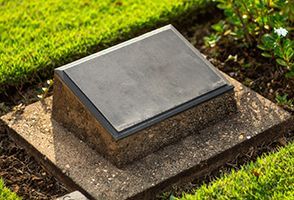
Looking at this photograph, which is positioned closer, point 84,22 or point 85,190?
point 85,190

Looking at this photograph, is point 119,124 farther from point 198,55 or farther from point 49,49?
point 49,49

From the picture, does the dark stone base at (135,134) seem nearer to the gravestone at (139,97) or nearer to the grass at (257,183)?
the gravestone at (139,97)

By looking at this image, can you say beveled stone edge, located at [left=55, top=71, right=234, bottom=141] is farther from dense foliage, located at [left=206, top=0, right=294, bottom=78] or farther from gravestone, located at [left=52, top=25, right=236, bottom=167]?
dense foliage, located at [left=206, top=0, right=294, bottom=78]

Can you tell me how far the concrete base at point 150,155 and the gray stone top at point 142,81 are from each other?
0.22 m

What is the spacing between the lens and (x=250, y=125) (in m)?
4.20

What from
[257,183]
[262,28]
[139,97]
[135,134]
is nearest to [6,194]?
[135,134]

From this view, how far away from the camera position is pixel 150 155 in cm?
400

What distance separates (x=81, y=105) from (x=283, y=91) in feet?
4.34

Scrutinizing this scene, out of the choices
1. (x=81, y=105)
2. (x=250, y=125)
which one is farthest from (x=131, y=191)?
(x=250, y=125)

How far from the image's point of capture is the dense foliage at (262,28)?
14.6 ft

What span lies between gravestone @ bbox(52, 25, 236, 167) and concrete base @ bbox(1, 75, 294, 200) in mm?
58

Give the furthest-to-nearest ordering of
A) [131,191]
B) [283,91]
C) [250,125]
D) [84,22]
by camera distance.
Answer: [84,22]
[283,91]
[250,125]
[131,191]

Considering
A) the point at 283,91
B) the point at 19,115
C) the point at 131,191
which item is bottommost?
the point at 283,91

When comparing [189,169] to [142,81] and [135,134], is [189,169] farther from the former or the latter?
[142,81]
